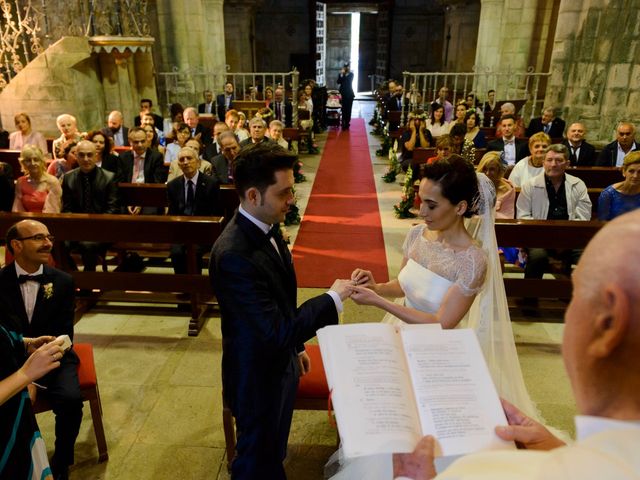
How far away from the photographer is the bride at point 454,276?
7.79 ft

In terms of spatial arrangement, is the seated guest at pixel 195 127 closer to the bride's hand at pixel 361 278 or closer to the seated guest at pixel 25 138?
the seated guest at pixel 25 138

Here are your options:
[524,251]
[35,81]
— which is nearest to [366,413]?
[524,251]

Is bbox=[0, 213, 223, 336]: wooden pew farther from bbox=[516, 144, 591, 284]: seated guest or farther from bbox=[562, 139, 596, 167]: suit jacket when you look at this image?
bbox=[562, 139, 596, 167]: suit jacket

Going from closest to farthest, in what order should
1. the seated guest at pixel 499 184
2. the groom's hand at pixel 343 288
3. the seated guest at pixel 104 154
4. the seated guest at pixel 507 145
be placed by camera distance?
the groom's hand at pixel 343 288 < the seated guest at pixel 499 184 < the seated guest at pixel 104 154 < the seated guest at pixel 507 145

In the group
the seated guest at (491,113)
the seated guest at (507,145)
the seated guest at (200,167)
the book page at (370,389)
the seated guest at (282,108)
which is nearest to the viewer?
the book page at (370,389)

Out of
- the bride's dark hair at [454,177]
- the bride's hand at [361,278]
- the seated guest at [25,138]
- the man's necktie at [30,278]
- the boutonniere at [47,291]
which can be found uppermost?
the bride's dark hair at [454,177]

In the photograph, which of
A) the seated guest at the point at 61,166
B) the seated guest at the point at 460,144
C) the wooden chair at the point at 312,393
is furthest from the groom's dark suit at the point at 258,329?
the seated guest at the point at 61,166

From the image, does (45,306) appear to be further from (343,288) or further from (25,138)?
(25,138)

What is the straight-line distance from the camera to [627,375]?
741mm

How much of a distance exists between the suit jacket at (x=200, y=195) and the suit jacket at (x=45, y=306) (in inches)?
88.5

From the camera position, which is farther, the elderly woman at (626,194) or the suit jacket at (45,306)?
the elderly woman at (626,194)

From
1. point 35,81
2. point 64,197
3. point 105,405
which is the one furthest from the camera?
point 35,81

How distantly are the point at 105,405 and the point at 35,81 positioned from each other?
7.30 metres

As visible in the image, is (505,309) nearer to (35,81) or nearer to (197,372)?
(197,372)
